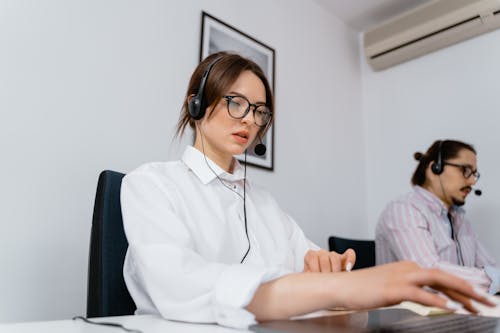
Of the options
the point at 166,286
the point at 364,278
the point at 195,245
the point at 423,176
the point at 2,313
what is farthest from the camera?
the point at 423,176

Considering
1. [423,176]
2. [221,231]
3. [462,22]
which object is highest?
[462,22]

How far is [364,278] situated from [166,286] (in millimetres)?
300

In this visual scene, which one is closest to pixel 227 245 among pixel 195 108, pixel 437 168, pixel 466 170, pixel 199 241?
pixel 199 241

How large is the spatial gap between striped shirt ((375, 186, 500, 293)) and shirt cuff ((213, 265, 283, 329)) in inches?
47.8

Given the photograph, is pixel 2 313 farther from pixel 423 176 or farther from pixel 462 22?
pixel 462 22

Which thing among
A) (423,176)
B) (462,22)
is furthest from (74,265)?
(462,22)

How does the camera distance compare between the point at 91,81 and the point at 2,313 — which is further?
the point at 91,81

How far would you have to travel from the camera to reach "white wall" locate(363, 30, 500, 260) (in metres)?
2.28

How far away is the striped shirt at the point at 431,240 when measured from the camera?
158cm

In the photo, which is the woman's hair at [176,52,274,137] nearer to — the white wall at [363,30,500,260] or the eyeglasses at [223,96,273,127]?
the eyeglasses at [223,96,273,127]

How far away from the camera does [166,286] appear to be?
64 cm

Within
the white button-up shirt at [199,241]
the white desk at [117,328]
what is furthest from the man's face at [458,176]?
the white desk at [117,328]

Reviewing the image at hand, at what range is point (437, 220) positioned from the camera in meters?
1.83

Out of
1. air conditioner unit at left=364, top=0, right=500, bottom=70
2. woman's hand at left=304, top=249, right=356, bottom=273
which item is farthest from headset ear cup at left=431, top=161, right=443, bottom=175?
woman's hand at left=304, top=249, right=356, bottom=273
